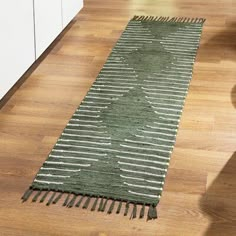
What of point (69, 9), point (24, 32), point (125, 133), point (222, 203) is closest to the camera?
point (222, 203)

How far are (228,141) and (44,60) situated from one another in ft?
4.55

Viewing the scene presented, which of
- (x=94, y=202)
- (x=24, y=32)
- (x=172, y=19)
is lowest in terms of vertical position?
(x=172, y=19)

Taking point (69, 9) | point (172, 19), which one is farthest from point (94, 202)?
point (172, 19)

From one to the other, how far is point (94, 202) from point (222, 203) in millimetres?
513

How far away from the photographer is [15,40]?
274 centimetres

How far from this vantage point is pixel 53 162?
7.54 feet

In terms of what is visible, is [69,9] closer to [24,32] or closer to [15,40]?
[24,32]

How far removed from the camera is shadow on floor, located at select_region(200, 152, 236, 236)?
1.94 m

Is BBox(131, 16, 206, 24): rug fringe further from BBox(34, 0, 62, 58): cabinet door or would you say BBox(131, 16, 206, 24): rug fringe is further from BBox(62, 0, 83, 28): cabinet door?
BBox(34, 0, 62, 58): cabinet door

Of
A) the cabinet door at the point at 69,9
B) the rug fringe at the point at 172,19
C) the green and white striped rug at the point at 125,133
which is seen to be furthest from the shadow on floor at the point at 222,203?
the rug fringe at the point at 172,19

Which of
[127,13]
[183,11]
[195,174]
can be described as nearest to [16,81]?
[195,174]

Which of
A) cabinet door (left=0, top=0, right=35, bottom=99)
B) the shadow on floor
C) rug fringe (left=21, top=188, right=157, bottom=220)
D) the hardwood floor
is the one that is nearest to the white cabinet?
cabinet door (left=0, top=0, right=35, bottom=99)

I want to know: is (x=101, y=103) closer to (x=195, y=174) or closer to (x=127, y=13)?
(x=195, y=174)

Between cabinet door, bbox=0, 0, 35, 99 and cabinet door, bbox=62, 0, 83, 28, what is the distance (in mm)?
585
